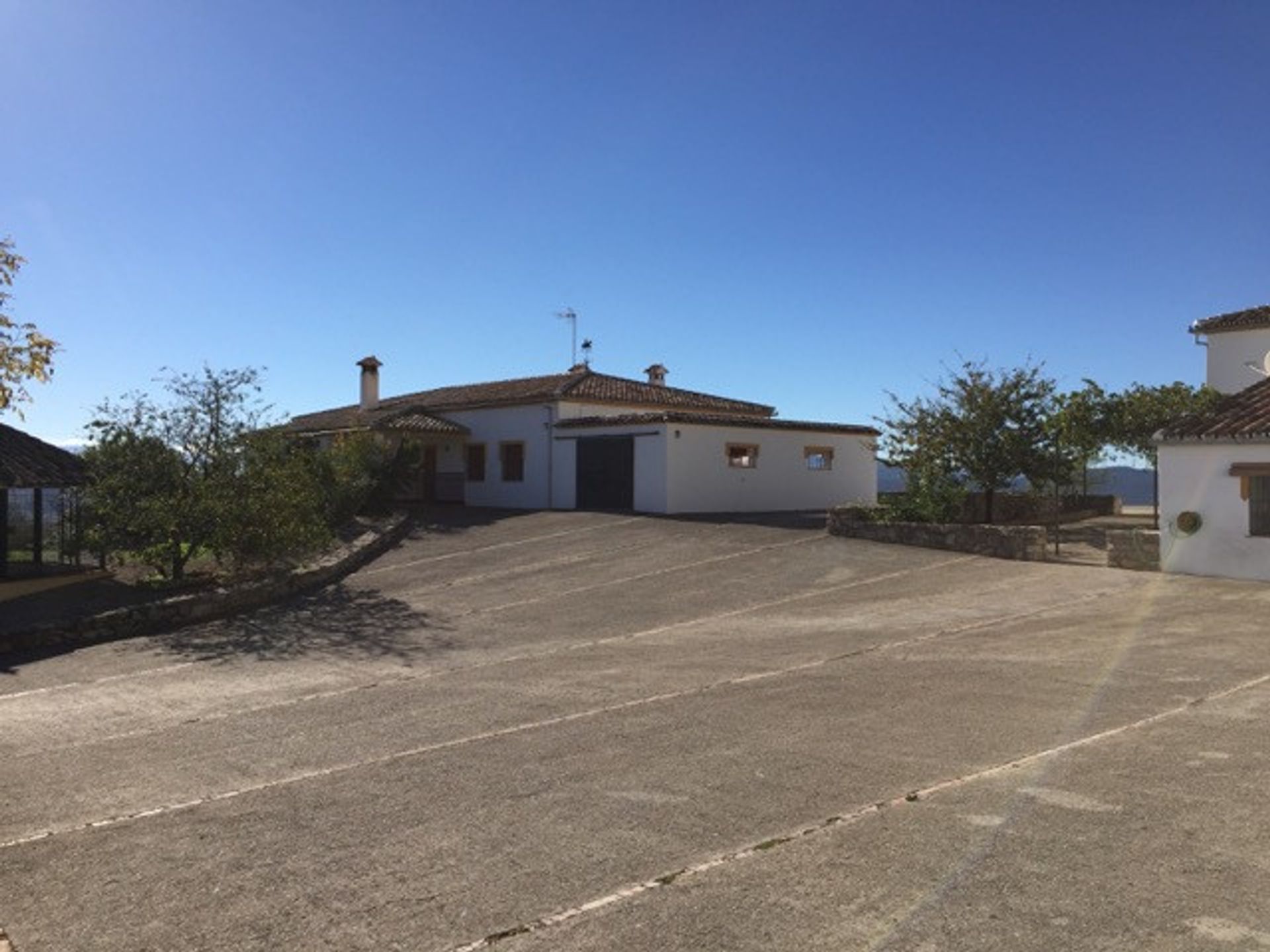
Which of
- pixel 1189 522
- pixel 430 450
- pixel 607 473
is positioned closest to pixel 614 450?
pixel 607 473

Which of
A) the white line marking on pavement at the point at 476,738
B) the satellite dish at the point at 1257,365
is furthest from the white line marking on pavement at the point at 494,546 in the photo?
the satellite dish at the point at 1257,365

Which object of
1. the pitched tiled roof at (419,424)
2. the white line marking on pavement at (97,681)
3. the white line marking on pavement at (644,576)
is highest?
the pitched tiled roof at (419,424)

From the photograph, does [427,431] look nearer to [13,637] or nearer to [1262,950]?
[13,637]

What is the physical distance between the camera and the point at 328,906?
13.0 feet

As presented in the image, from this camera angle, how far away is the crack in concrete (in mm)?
3705

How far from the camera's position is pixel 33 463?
1773cm

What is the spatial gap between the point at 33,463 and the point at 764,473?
18633mm

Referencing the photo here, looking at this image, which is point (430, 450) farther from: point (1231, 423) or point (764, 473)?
point (1231, 423)

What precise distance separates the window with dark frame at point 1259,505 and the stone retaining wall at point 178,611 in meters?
16.2

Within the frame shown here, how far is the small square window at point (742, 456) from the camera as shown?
2733 centimetres

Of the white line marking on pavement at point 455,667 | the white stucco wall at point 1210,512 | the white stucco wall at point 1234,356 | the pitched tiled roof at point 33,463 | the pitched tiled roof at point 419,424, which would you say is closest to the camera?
the white line marking on pavement at point 455,667

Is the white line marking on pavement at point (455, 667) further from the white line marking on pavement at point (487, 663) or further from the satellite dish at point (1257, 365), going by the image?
the satellite dish at point (1257, 365)

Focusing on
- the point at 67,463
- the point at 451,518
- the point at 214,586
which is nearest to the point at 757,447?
the point at 451,518

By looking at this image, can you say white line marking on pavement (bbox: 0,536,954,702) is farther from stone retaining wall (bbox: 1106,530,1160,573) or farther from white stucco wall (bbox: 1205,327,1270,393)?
white stucco wall (bbox: 1205,327,1270,393)
